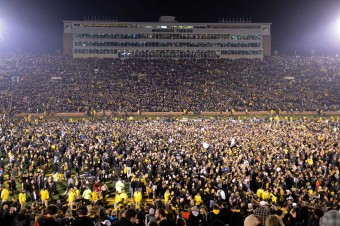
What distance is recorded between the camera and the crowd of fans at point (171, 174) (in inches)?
440

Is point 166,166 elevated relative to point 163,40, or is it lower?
lower

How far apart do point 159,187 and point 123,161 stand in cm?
364

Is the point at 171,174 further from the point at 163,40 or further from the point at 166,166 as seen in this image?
the point at 163,40

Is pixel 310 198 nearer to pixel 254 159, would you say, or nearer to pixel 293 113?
pixel 254 159

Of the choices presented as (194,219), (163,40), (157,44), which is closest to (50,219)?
(194,219)

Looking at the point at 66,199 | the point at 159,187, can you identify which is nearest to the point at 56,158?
the point at 66,199

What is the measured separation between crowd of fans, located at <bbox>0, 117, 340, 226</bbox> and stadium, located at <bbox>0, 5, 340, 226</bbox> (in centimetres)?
7

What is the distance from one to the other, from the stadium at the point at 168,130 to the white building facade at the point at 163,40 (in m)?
0.19

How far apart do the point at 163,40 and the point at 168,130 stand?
48023 millimetres

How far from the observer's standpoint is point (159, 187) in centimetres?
1519

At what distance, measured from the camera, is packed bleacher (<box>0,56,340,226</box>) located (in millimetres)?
8094

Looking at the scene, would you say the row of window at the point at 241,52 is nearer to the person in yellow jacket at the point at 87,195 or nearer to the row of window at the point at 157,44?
the row of window at the point at 157,44

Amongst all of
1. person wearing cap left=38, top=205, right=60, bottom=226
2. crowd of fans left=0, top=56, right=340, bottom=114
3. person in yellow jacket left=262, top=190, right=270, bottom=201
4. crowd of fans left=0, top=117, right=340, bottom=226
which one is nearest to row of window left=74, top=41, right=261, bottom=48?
crowd of fans left=0, top=56, right=340, bottom=114

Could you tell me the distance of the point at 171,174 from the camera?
15.9m
